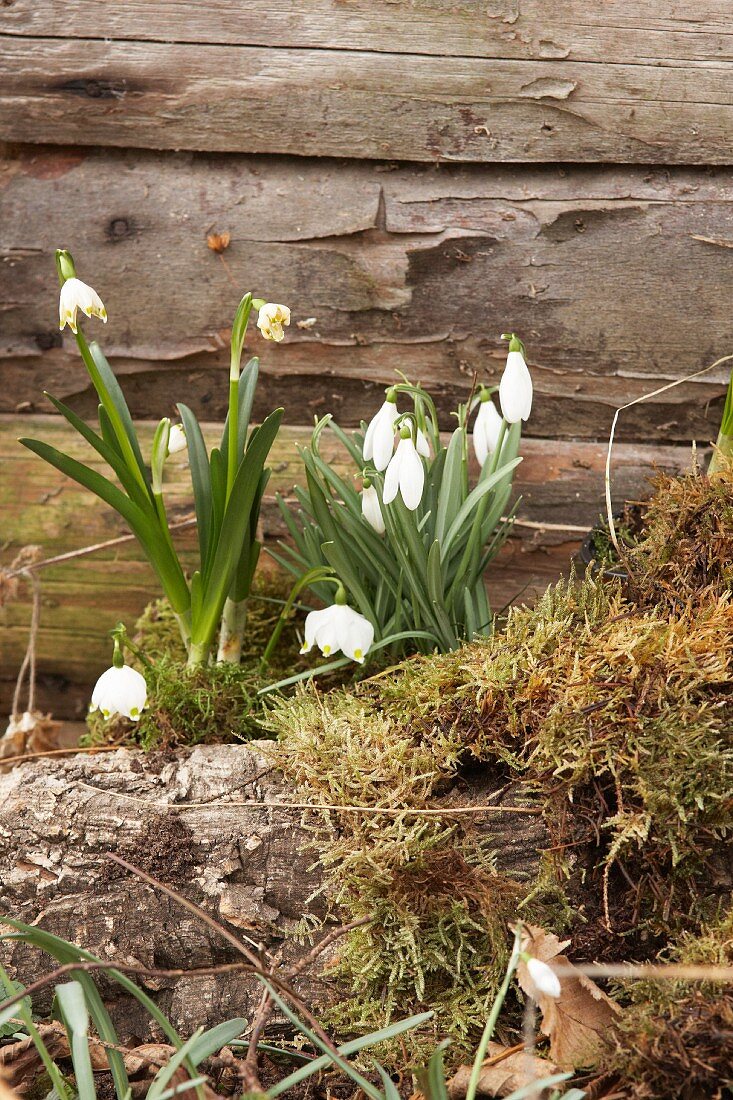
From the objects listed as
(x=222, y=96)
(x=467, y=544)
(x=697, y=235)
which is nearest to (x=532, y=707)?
(x=467, y=544)

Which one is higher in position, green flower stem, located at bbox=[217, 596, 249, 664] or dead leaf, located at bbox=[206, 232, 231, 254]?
dead leaf, located at bbox=[206, 232, 231, 254]

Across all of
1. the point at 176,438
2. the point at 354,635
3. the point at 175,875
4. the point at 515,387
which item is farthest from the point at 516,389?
the point at 175,875

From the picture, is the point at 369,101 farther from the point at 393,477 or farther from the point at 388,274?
the point at 393,477

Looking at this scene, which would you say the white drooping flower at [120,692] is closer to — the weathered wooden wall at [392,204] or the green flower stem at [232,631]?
the green flower stem at [232,631]

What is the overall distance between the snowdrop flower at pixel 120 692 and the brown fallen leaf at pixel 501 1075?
2.36 ft

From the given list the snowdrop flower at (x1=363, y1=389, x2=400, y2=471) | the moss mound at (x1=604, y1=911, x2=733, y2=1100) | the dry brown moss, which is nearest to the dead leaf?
the snowdrop flower at (x1=363, y1=389, x2=400, y2=471)

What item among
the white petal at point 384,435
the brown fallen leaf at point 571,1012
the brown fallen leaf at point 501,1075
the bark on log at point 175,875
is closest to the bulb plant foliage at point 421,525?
the white petal at point 384,435

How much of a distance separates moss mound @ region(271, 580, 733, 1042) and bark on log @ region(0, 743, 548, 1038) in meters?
0.05

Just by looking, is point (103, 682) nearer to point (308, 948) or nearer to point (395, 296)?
point (308, 948)

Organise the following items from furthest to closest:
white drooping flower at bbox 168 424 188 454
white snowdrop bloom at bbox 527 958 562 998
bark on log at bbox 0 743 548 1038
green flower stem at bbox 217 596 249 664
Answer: green flower stem at bbox 217 596 249 664 → white drooping flower at bbox 168 424 188 454 → bark on log at bbox 0 743 548 1038 → white snowdrop bloom at bbox 527 958 562 998

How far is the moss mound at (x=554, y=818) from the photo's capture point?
1145 millimetres

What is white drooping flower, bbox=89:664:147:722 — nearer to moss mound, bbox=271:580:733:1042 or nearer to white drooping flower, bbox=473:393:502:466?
moss mound, bbox=271:580:733:1042

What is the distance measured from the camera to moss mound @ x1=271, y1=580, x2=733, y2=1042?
1.14 m

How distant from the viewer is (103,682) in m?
1.39
